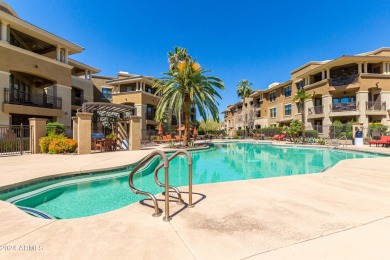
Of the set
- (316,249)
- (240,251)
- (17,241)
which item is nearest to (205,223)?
(240,251)

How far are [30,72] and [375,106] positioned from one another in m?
40.9

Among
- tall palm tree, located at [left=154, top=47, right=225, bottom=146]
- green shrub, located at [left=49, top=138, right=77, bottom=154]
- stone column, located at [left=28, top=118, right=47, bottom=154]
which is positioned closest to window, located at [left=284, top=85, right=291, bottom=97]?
tall palm tree, located at [left=154, top=47, right=225, bottom=146]

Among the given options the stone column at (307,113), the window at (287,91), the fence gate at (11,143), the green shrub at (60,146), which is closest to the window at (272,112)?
the window at (287,91)

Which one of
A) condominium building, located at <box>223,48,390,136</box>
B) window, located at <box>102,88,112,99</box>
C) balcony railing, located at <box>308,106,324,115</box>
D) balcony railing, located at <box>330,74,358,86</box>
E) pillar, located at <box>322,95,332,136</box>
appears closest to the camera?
condominium building, located at <box>223,48,390,136</box>

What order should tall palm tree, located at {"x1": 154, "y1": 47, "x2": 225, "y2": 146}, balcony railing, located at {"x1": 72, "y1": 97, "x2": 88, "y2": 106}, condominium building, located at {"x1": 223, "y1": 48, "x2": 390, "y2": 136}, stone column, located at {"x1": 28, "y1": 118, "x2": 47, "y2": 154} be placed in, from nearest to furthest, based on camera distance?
stone column, located at {"x1": 28, "y1": 118, "x2": 47, "y2": 154}
tall palm tree, located at {"x1": 154, "y1": 47, "x2": 225, "y2": 146}
condominium building, located at {"x1": 223, "y1": 48, "x2": 390, "y2": 136}
balcony railing, located at {"x1": 72, "y1": 97, "x2": 88, "y2": 106}

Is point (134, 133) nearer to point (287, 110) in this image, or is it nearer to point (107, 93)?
point (107, 93)

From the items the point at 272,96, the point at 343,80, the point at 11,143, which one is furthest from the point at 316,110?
the point at 11,143

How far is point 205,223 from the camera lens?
10.1ft

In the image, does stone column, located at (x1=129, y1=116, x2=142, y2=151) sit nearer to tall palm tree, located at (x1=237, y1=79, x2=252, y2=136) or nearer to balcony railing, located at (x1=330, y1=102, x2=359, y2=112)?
balcony railing, located at (x1=330, y1=102, x2=359, y2=112)

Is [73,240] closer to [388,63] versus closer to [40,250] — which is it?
[40,250]

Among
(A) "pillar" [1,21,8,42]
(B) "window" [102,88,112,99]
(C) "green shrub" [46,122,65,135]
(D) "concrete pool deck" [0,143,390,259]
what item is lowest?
(D) "concrete pool deck" [0,143,390,259]

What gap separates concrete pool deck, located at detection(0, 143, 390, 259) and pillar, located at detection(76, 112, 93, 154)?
9950 mm

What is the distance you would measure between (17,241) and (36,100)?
22818 millimetres

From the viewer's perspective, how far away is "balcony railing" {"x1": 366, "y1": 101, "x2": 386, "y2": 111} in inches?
1013
